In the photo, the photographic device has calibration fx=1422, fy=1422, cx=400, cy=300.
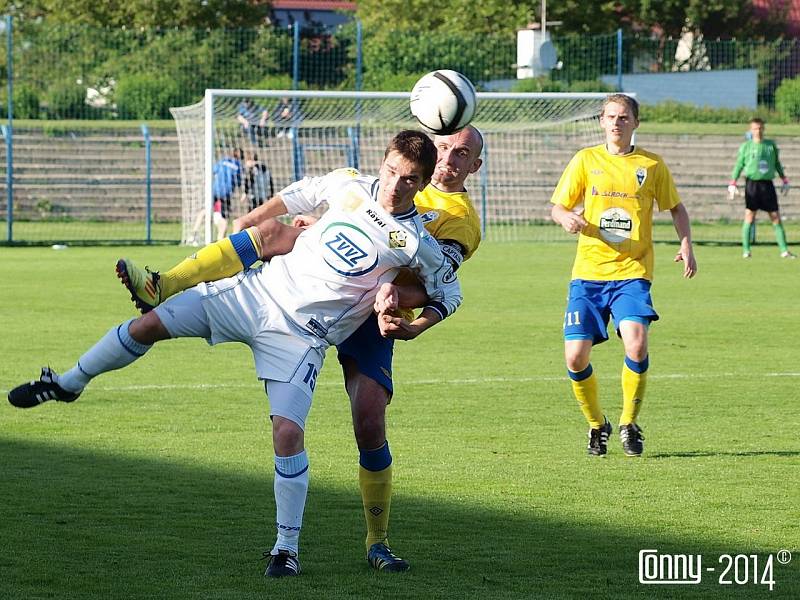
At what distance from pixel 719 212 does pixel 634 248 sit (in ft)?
82.3

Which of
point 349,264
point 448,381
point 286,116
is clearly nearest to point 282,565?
point 349,264

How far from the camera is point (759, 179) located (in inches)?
952

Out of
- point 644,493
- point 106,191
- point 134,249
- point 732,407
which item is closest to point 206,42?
point 106,191

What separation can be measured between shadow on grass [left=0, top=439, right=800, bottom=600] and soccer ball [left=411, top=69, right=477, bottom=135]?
194cm

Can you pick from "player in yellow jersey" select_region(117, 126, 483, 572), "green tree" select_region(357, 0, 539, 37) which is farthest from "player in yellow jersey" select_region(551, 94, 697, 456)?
"green tree" select_region(357, 0, 539, 37)

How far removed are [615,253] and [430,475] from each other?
6.60 ft

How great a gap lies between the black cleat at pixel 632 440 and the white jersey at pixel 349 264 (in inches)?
118

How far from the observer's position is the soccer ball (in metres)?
6.80

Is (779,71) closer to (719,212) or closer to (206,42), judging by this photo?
(719,212)

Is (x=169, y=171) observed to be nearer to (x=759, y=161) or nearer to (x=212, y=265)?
(x=759, y=161)

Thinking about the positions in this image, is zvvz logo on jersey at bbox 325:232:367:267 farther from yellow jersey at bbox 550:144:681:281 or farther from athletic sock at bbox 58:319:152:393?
yellow jersey at bbox 550:144:681:281

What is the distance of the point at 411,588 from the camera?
576 cm

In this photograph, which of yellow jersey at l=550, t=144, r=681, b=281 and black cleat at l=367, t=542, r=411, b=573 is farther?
yellow jersey at l=550, t=144, r=681, b=281

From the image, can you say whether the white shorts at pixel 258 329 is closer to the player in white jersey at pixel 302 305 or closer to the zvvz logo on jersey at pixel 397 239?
the player in white jersey at pixel 302 305
